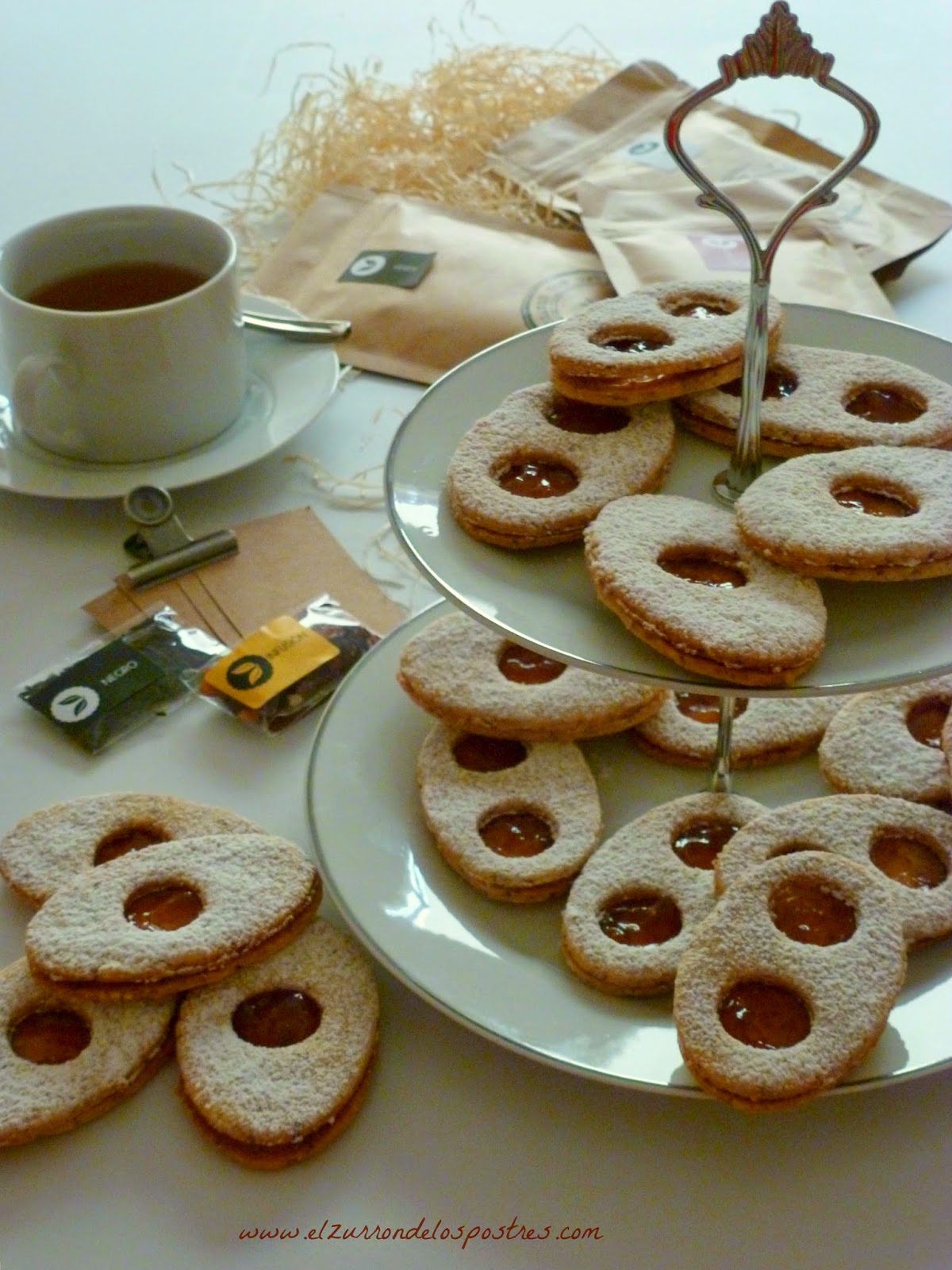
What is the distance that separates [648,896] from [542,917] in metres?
0.05

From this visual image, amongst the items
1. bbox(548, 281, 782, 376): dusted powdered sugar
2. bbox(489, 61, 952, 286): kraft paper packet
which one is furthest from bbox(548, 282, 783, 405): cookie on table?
bbox(489, 61, 952, 286): kraft paper packet

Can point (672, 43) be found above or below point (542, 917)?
above

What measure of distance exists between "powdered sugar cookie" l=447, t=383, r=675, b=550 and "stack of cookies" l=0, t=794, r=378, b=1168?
0.63 feet

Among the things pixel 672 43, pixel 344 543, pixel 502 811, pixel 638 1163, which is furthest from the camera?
pixel 672 43

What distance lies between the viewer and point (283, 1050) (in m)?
0.60

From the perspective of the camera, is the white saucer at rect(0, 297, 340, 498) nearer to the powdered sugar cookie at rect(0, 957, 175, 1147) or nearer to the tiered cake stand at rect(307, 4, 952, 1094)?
the tiered cake stand at rect(307, 4, 952, 1094)

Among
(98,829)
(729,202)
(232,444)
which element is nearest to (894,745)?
(729,202)

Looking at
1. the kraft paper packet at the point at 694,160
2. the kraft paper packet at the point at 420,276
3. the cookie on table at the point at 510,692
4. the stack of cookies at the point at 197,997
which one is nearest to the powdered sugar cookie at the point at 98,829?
the stack of cookies at the point at 197,997

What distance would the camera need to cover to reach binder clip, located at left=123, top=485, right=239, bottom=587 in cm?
90

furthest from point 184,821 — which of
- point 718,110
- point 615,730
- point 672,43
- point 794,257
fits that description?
point 672,43

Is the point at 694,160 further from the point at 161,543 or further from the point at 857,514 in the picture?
the point at 857,514

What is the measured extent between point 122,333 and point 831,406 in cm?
45

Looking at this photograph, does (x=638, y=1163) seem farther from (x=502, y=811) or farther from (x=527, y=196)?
(x=527, y=196)

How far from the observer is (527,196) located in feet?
4.12
